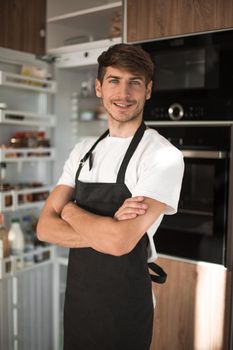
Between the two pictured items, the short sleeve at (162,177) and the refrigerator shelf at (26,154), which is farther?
the refrigerator shelf at (26,154)

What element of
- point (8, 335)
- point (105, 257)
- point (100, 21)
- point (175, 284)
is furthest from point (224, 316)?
point (100, 21)

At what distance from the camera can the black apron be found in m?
1.42

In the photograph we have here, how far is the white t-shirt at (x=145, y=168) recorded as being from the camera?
4.25 feet

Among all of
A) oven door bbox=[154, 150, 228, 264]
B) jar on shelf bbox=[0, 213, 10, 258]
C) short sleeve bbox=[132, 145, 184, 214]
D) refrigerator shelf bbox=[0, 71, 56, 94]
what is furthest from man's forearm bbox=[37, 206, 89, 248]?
refrigerator shelf bbox=[0, 71, 56, 94]

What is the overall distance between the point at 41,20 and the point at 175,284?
63.8 inches

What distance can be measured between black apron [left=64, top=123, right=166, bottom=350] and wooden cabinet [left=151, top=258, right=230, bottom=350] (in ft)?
1.47

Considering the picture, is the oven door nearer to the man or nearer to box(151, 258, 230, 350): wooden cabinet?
box(151, 258, 230, 350): wooden cabinet

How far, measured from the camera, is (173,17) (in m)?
1.92

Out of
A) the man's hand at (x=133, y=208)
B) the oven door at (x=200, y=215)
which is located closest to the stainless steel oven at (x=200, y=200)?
the oven door at (x=200, y=215)

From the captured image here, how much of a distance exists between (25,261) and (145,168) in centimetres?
132

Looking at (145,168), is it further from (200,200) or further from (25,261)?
(25,261)

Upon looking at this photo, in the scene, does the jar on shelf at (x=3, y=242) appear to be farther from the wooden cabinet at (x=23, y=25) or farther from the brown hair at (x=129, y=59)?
the brown hair at (x=129, y=59)

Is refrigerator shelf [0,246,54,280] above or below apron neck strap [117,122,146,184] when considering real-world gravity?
below

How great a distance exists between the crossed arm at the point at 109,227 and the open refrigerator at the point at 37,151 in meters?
0.86
